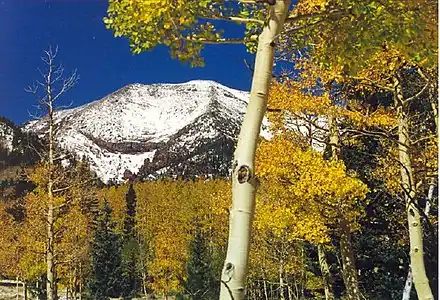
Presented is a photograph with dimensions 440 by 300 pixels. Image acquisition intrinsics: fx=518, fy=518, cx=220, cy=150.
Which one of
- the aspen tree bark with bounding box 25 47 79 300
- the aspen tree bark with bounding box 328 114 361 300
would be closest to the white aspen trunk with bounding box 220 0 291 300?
the aspen tree bark with bounding box 328 114 361 300

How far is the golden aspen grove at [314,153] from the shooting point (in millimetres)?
1834

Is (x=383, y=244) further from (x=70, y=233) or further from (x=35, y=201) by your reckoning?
(x=70, y=233)

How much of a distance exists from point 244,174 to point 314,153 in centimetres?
407

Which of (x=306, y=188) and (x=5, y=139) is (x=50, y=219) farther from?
(x=5, y=139)

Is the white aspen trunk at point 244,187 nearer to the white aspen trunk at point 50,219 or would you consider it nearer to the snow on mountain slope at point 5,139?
the white aspen trunk at point 50,219

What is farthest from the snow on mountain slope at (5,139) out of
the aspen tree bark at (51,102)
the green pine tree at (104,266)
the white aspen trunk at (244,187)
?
the white aspen trunk at (244,187)

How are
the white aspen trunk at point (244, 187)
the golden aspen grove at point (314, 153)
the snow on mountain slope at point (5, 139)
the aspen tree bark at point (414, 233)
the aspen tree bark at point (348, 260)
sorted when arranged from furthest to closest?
the snow on mountain slope at point (5, 139)
the aspen tree bark at point (348, 260)
the aspen tree bark at point (414, 233)
the golden aspen grove at point (314, 153)
the white aspen trunk at point (244, 187)

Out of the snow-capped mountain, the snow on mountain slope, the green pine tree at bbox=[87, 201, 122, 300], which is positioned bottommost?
the green pine tree at bbox=[87, 201, 122, 300]

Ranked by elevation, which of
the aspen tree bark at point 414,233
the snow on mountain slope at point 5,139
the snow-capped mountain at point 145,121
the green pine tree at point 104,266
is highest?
the snow-capped mountain at point 145,121

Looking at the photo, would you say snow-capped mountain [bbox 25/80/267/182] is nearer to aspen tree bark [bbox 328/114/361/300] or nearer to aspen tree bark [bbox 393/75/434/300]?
aspen tree bark [bbox 328/114/361/300]

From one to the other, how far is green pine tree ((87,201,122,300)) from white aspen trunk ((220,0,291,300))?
1612cm

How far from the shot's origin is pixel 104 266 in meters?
17.6

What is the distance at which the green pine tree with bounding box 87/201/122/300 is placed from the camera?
56.4 feet

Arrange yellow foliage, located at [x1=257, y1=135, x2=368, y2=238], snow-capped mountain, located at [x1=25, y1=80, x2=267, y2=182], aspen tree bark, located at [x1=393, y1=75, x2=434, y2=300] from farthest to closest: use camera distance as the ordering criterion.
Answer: snow-capped mountain, located at [x1=25, y1=80, x2=267, y2=182] → yellow foliage, located at [x1=257, y1=135, x2=368, y2=238] → aspen tree bark, located at [x1=393, y1=75, x2=434, y2=300]
